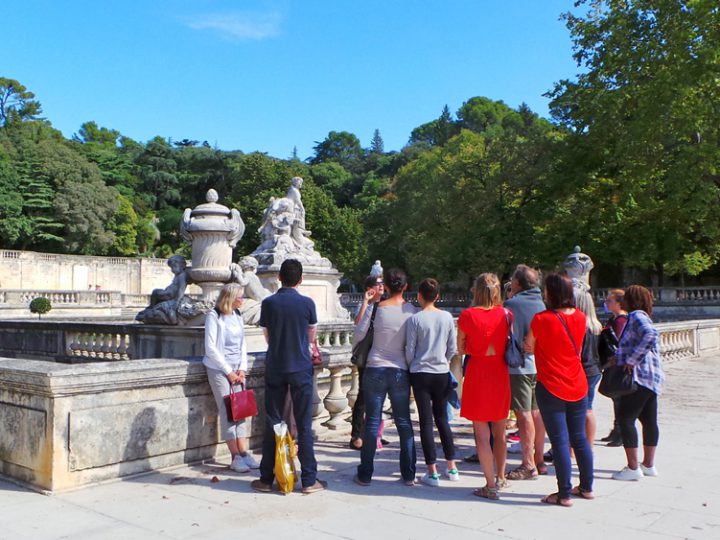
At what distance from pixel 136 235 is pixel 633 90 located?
4751 centimetres

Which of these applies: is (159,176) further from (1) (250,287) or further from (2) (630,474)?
(2) (630,474)

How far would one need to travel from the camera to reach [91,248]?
54938 mm

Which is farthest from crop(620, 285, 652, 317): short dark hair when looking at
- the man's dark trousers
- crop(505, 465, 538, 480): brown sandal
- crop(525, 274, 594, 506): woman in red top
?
the man's dark trousers

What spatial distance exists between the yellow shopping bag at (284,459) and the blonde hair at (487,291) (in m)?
1.82

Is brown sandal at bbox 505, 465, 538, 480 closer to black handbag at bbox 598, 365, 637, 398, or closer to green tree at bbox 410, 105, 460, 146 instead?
black handbag at bbox 598, 365, 637, 398

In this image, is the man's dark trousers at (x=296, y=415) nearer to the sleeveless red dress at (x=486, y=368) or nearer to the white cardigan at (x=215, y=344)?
the white cardigan at (x=215, y=344)

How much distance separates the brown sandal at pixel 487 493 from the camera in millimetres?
5047

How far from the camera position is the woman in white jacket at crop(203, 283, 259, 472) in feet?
18.8

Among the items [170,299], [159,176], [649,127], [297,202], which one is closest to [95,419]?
[170,299]

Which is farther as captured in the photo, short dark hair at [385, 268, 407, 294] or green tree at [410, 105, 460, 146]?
green tree at [410, 105, 460, 146]

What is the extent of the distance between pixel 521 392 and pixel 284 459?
6.88 feet

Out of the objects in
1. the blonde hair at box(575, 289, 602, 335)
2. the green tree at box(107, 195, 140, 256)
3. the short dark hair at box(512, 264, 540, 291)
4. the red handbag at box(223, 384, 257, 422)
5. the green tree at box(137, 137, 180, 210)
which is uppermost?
the green tree at box(137, 137, 180, 210)

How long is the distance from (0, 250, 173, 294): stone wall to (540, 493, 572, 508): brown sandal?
47.2m

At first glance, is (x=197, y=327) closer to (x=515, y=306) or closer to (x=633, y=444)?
(x=515, y=306)
